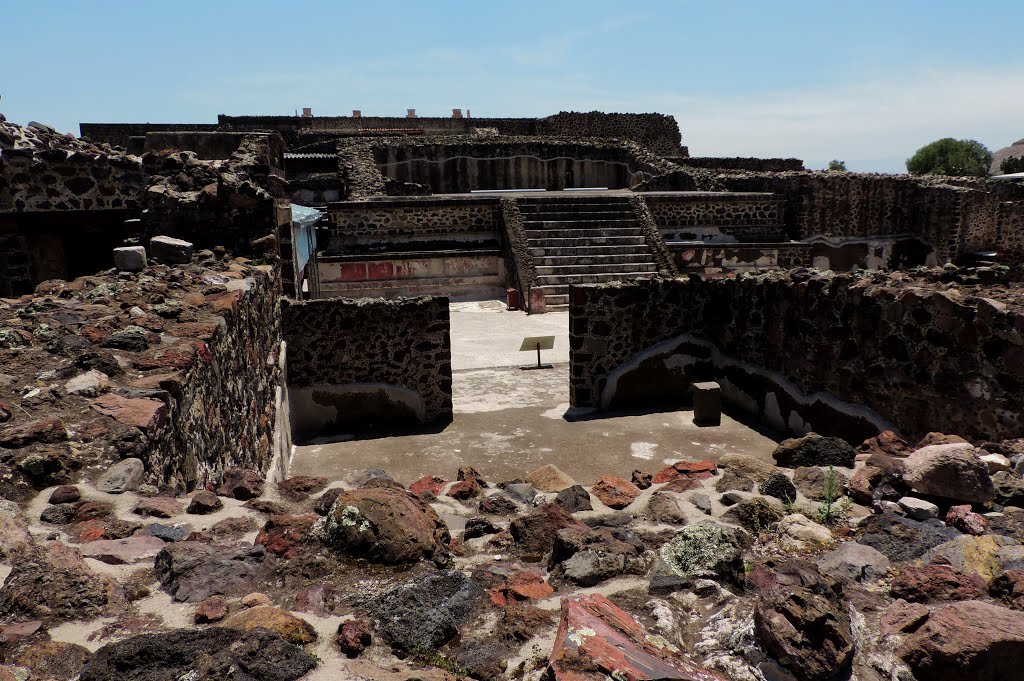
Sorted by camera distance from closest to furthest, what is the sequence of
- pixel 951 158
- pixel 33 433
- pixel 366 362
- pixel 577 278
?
pixel 33 433, pixel 366 362, pixel 577 278, pixel 951 158

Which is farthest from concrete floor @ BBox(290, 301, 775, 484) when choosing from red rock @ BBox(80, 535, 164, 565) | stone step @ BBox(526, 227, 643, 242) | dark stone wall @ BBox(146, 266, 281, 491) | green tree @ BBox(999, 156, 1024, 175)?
green tree @ BBox(999, 156, 1024, 175)

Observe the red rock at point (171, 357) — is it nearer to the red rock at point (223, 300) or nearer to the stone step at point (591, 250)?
the red rock at point (223, 300)

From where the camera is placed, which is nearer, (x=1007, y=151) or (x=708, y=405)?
(x=708, y=405)

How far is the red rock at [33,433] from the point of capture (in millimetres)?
2816

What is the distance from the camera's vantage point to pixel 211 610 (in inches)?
81.6

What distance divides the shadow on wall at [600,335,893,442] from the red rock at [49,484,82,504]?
565 cm

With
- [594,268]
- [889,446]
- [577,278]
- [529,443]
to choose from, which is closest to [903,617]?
[889,446]

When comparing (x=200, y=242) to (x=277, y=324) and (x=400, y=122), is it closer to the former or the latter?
(x=277, y=324)

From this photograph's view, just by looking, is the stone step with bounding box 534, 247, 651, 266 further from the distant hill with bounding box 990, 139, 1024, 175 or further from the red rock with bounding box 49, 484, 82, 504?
the distant hill with bounding box 990, 139, 1024, 175

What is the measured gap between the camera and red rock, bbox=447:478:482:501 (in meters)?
3.76

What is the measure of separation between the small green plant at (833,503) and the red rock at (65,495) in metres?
3.13

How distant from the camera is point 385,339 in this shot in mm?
7125

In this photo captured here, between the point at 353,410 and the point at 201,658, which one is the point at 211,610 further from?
the point at 353,410

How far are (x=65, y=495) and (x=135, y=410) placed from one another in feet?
2.04
